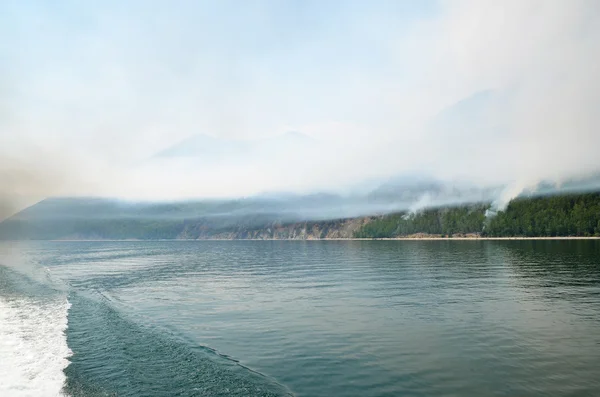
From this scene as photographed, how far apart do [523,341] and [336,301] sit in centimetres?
2148

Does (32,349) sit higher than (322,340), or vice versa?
(32,349)

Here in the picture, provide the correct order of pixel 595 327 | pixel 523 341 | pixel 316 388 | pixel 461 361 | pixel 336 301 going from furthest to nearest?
pixel 336 301 → pixel 595 327 → pixel 523 341 → pixel 461 361 → pixel 316 388

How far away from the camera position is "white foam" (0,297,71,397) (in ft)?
66.9

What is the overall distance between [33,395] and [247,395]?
10.7 m

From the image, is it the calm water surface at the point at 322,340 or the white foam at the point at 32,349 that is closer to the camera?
the white foam at the point at 32,349

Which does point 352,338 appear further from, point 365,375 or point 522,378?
point 522,378

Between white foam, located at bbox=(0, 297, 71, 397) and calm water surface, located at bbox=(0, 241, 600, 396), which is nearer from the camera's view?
white foam, located at bbox=(0, 297, 71, 397)

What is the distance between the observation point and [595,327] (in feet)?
106

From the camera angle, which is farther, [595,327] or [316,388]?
[595,327]

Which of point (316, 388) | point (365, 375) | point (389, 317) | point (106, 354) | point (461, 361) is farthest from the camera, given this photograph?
point (389, 317)

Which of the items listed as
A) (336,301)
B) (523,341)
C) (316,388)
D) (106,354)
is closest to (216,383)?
(316,388)

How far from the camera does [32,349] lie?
27094mm

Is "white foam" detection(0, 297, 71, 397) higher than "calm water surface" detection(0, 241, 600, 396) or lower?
higher

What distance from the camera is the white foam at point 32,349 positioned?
2038 cm
